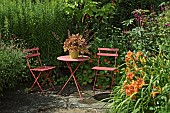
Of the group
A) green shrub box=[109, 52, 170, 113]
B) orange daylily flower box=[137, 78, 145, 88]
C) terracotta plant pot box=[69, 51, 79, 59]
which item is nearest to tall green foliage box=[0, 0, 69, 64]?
terracotta plant pot box=[69, 51, 79, 59]

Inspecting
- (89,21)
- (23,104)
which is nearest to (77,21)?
(89,21)

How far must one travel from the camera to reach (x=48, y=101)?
6605 mm

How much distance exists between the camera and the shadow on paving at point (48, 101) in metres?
6.11

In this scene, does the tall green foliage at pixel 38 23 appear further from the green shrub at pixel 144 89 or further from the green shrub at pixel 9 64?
the green shrub at pixel 144 89

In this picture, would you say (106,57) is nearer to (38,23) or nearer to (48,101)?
(38,23)

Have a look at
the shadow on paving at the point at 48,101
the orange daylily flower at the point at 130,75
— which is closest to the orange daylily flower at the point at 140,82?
the orange daylily flower at the point at 130,75

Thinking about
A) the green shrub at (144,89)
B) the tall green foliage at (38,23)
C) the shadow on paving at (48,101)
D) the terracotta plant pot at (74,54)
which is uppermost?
the tall green foliage at (38,23)

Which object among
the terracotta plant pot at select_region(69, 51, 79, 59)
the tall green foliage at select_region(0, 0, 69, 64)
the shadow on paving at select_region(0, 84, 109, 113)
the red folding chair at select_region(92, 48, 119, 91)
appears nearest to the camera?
the shadow on paving at select_region(0, 84, 109, 113)

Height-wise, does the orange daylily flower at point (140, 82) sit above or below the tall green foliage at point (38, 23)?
below

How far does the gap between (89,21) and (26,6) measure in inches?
60.6

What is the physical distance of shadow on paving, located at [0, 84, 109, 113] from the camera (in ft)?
20.0

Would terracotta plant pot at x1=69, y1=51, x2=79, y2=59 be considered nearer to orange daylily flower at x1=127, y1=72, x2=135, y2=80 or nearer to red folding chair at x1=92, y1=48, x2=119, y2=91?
red folding chair at x1=92, y1=48, x2=119, y2=91

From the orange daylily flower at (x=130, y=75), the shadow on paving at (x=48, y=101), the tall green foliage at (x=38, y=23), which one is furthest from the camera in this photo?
the tall green foliage at (x=38, y=23)

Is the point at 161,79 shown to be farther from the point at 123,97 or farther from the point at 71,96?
the point at 71,96
